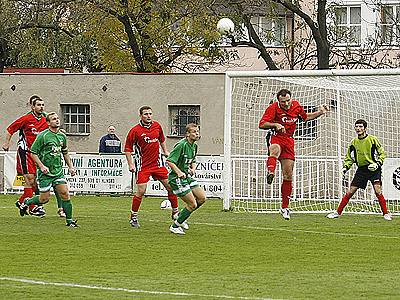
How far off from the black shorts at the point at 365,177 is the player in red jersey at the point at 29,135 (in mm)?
5566

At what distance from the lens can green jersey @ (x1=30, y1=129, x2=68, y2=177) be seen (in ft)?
56.9

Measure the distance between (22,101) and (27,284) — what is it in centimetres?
2368

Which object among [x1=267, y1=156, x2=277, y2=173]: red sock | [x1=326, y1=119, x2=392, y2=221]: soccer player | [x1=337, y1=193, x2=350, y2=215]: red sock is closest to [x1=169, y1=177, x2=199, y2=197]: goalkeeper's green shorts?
[x1=267, y1=156, x2=277, y2=173]: red sock

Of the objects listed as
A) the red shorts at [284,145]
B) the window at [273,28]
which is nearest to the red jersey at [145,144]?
the red shorts at [284,145]

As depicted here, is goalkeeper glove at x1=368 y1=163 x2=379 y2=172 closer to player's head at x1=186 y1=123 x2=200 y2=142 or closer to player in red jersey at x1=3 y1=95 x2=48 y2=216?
player's head at x1=186 y1=123 x2=200 y2=142

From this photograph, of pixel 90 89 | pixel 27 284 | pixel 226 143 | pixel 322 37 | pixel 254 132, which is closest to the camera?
pixel 27 284

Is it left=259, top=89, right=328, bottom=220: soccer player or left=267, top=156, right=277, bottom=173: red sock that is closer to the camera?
left=267, top=156, right=277, bottom=173: red sock

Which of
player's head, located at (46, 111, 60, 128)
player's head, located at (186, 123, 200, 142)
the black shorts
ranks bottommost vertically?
the black shorts

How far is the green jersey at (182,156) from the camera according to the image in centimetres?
1622

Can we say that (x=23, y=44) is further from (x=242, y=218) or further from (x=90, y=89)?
(x=242, y=218)

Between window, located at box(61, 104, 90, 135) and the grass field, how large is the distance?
578 inches

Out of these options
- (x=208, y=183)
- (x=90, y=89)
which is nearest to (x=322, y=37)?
(x=90, y=89)

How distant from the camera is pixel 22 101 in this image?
1351 inches

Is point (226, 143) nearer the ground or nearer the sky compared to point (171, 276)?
nearer the sky
